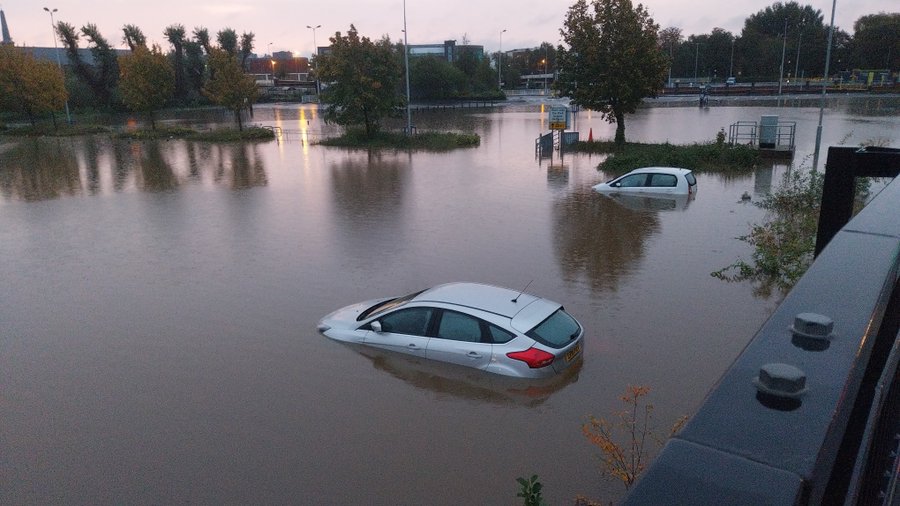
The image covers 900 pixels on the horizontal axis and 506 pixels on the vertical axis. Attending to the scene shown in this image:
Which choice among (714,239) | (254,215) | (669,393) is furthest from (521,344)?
(254,215)

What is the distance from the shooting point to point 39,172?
3139 centimetres

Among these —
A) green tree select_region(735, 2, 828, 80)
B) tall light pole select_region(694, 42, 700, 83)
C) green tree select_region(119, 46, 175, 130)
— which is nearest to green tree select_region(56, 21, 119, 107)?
green tree select_region(119, 46, 175, 130)

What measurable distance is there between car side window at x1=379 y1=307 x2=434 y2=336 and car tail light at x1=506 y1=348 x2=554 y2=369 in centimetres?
162

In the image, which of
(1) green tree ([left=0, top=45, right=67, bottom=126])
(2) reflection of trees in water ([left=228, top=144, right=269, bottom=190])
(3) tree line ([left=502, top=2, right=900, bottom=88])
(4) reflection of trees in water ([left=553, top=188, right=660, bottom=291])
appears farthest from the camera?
(3) tree line ([left=502, top=2, right=900, bottom=88])

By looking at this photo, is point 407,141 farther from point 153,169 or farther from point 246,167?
point 153,169

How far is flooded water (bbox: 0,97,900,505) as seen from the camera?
7.41 m

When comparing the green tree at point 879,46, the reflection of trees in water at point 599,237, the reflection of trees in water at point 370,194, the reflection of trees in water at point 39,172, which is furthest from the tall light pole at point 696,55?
the reflection of trees in water at point 599,237

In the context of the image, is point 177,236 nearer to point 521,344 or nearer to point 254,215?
point 254,215

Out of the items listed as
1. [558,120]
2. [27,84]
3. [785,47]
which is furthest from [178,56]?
[785,47]

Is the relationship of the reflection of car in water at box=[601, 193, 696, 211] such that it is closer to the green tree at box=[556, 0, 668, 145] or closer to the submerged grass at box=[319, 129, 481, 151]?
the green tree at box=[556, 0, 668, 145]

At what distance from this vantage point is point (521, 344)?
8992 millimetres

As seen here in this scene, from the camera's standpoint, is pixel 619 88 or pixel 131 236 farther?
pixel 619 88

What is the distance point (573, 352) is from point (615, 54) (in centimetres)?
2642

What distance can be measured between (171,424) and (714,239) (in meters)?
13.0
